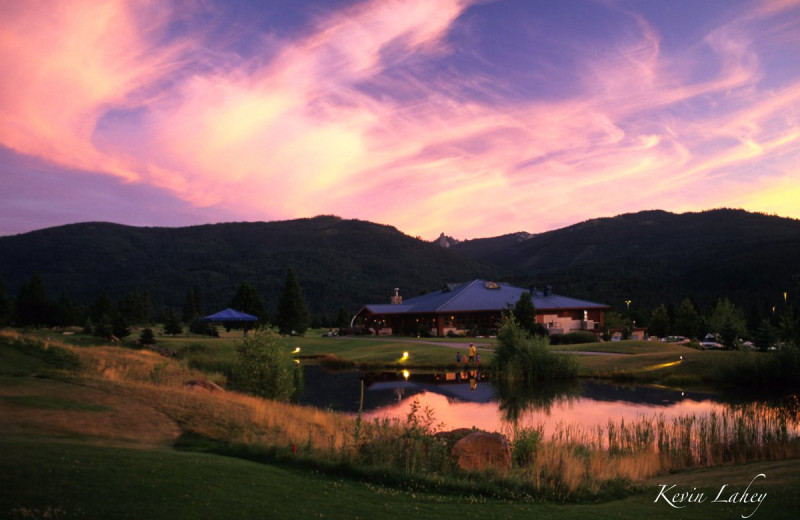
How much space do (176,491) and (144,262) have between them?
165 metres

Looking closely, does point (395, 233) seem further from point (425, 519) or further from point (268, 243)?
point (425, 519)

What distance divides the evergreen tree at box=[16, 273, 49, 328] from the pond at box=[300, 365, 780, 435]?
139 feet

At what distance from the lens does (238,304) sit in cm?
6412

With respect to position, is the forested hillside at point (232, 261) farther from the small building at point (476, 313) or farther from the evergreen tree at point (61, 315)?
the evergreen tree at point (61, 315)

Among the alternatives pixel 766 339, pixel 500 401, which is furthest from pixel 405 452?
pixel 766 339

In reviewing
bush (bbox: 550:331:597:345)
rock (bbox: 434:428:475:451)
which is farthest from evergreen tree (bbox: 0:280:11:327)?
rock (bbox: 434:428:475:451)

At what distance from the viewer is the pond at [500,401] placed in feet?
72.0

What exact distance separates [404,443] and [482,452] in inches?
69.5

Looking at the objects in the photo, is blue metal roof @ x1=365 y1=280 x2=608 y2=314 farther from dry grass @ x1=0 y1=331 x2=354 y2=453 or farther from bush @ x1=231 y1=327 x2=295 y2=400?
dry grass @ x1=0 y1=331 x2=354 y2=453

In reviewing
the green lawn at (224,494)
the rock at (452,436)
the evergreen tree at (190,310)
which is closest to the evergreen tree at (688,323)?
the rock at (452,436)
